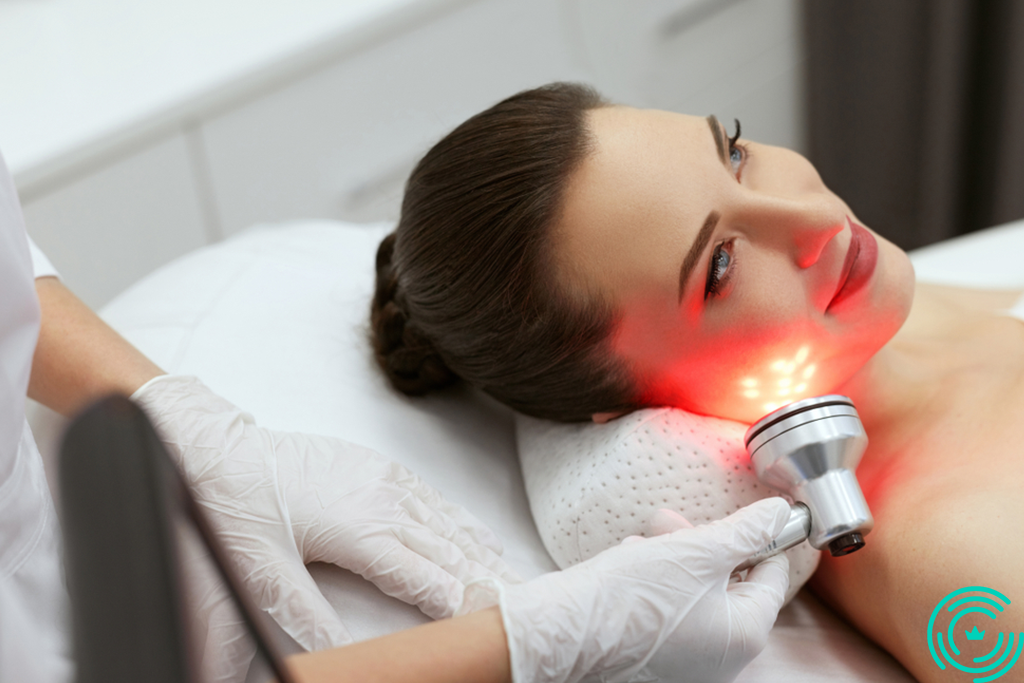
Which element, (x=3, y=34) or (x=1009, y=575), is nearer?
(x=1009, y=575)

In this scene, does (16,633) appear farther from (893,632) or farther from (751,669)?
(893,632)

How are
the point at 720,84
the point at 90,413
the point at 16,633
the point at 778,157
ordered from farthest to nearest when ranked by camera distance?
the point at 720,84, the point at 778,157, the point at 16,633, the point at 90,413

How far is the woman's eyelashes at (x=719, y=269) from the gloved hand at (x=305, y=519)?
1.25 feet

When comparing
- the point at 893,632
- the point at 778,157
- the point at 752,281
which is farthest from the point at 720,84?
the point at 893,632

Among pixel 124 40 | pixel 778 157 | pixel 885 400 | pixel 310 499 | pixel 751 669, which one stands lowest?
pixel 751 669

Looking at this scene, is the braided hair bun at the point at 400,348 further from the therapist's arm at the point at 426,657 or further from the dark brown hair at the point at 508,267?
the therapist's arm at the point at 426,657

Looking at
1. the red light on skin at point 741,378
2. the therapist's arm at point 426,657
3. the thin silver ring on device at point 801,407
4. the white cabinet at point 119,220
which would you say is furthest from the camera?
the white cabinet at point 119,220

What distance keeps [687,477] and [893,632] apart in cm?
28

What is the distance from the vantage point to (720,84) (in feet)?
8.38

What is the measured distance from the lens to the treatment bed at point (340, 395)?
971mm

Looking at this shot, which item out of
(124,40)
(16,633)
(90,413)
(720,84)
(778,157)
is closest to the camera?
(90,413)

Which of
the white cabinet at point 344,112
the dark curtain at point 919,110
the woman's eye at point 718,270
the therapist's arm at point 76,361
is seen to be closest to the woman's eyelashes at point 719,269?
the woman's eye at point 718,270

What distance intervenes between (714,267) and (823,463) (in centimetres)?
25

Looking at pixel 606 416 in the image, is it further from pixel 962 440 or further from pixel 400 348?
pixel 962 440
